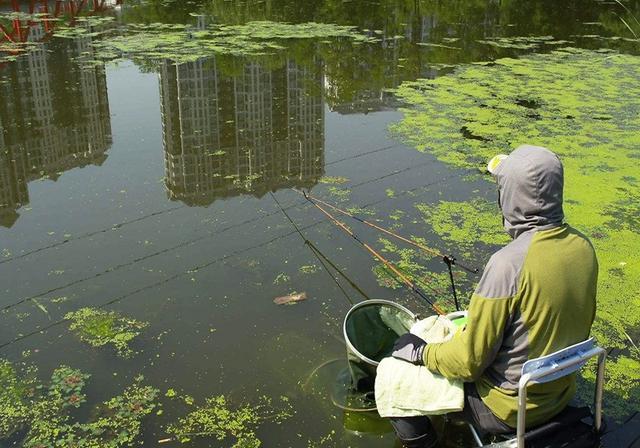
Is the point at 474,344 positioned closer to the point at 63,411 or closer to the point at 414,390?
the point at 414,390

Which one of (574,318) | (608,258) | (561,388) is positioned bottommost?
(608,258)

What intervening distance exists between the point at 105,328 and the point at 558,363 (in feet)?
7.23

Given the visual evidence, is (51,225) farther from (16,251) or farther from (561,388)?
(561,388)

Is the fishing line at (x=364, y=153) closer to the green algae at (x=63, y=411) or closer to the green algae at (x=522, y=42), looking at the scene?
the green algae at (x=63, y=411)

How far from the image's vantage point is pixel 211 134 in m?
5.66

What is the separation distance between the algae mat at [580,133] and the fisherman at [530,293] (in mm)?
987

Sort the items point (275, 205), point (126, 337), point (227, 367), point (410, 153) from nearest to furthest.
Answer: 1. point (227, 367)
2. point (126, 337)
3. point (275, 205)
4. point (410, 153)

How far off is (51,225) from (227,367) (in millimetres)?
1989

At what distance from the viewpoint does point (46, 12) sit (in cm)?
1301

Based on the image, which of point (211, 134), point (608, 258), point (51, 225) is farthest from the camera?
point (211, 134)

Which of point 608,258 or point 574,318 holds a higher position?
point 574,318

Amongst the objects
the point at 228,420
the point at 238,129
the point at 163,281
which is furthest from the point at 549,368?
the point at 238,129

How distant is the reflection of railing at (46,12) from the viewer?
10.5 metres

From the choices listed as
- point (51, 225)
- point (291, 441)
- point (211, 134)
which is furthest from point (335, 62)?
point (291, 441)
